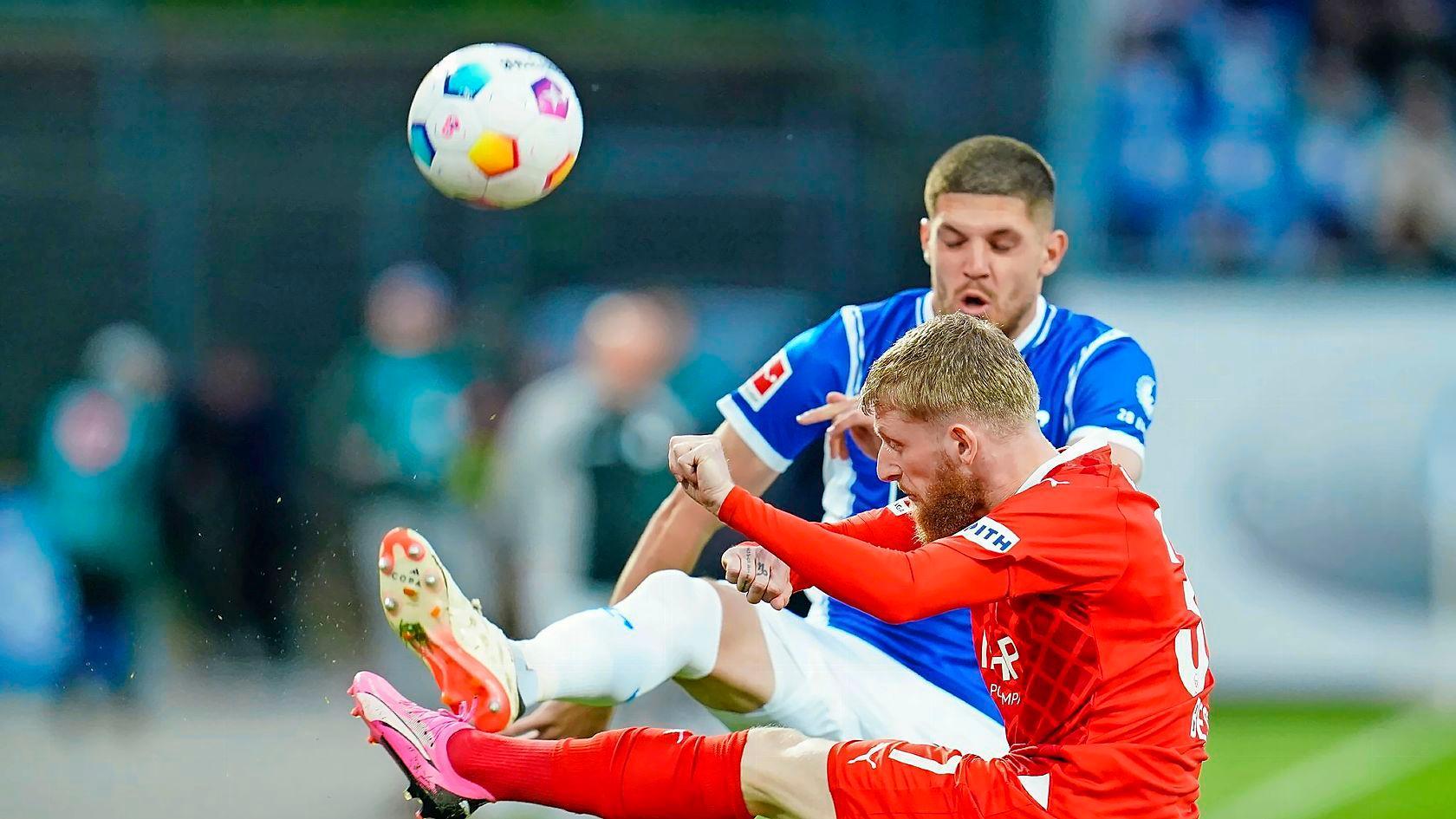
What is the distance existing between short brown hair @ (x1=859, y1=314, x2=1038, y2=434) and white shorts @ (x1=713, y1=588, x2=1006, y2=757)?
1108mm

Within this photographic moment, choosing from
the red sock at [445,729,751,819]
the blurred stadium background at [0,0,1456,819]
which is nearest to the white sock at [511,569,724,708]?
the red sock at [445,729,751,819]

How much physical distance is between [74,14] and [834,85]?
18.6 ft

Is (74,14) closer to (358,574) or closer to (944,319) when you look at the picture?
(358,574)

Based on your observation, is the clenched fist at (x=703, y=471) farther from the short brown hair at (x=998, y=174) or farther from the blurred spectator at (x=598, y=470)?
the blurred spectator at (x=598, y=470)

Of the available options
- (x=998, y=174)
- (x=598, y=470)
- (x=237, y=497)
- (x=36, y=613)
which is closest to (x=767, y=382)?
(x=998, y=174)

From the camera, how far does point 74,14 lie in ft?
45.7

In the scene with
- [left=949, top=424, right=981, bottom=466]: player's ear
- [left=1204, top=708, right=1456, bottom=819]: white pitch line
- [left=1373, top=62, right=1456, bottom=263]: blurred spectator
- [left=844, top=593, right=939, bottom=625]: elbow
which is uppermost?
[left=1373, top=62, right=1456, bottom=263]: blurred spectator

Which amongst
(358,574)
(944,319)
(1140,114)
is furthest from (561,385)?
(944,319)

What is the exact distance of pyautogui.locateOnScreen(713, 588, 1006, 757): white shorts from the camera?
17.3 feet

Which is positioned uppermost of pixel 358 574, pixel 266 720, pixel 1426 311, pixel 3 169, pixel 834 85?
pixel 834 85

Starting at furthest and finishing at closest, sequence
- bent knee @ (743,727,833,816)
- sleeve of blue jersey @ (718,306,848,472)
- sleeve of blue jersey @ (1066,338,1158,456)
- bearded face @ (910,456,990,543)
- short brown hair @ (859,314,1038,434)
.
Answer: sleeve of blue jersey @ (718,306,848,472)
sleeve of blue jersey @ (1066,338,1158,456)
bent knee @ (743,727,833,816)
bearded face @ (910,456,990,543)
short brown hair @ (859,314,1038,434)

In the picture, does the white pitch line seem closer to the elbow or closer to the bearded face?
the bearded face

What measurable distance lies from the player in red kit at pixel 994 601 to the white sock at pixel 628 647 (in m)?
Answer: 0.26

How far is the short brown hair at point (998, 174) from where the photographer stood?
5.46 meters
